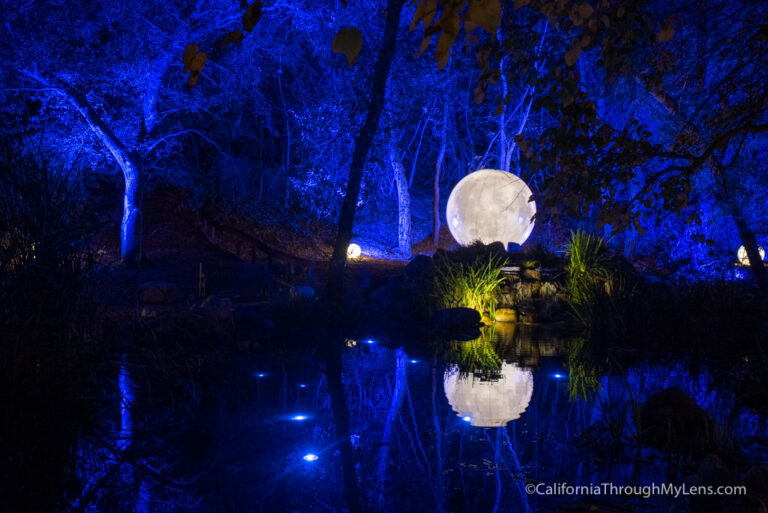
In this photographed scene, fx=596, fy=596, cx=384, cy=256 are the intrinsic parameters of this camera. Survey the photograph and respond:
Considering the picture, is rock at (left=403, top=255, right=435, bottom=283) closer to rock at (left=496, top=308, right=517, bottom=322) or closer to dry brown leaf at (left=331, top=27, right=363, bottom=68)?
rock at (left=496, top=308, right=517, bottom=322)

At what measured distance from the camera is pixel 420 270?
35.7 ft

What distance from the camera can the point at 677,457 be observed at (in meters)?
3.55

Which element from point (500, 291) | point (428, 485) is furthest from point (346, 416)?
point (500, 291)

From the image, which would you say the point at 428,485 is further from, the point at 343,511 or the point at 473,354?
the point at 473,354

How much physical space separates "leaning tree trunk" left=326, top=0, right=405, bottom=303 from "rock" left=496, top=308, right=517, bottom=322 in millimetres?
2579

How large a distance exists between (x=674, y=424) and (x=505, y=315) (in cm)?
585

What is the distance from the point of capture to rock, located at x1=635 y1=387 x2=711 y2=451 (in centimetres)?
366

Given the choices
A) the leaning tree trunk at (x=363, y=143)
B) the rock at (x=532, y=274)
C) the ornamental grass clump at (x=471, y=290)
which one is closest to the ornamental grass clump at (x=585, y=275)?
the rock at (x=532, y=274)

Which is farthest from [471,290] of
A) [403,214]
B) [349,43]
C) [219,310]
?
[403,214]

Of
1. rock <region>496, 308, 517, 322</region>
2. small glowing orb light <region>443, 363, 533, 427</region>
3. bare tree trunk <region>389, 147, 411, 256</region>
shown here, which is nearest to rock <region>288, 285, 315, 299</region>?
rock <region>496, 308, 517, 322</region>

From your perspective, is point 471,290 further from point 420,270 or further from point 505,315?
point 420,270

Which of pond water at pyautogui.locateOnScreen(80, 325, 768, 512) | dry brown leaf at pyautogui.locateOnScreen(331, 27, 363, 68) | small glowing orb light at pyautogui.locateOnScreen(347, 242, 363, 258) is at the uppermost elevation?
small glowing orb light at pyautogui.locateOnScreen(347, 242, 363, 258)

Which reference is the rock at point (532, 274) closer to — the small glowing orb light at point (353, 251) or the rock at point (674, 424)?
the rock at point (674, 424)

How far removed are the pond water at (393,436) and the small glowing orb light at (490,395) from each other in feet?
0.05
